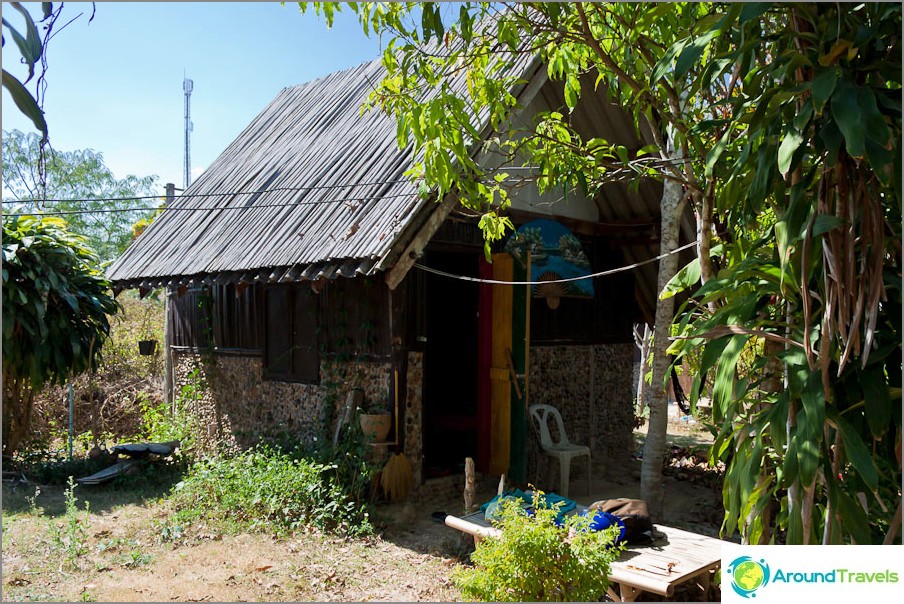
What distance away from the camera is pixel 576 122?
8703mm

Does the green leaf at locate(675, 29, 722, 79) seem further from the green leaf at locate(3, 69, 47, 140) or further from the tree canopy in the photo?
the green leaf at locate(3, 69, 47, 140)

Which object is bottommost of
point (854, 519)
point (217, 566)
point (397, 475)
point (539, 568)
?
point (217, 566)

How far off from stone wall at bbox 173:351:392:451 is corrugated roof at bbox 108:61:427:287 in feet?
4.29

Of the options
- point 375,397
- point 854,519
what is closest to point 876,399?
point 854,519

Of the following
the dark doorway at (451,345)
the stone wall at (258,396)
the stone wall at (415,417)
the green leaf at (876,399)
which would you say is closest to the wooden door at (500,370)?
the stone wall at (415,417)

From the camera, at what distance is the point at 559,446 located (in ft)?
26.9

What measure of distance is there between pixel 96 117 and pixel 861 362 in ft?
23.4

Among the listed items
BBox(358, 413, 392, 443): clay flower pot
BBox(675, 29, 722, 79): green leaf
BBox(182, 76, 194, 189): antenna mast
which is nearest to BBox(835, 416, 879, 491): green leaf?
BBox(675, 29, 722, 79): green leaf

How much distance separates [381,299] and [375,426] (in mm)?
1331

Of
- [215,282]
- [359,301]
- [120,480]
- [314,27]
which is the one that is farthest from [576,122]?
[120,480]

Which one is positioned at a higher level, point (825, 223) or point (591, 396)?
point (825, 223)

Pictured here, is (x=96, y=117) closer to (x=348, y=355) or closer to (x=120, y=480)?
(x=348, y=355)

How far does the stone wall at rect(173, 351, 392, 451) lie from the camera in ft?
25.7

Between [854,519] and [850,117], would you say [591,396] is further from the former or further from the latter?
[850,117]
